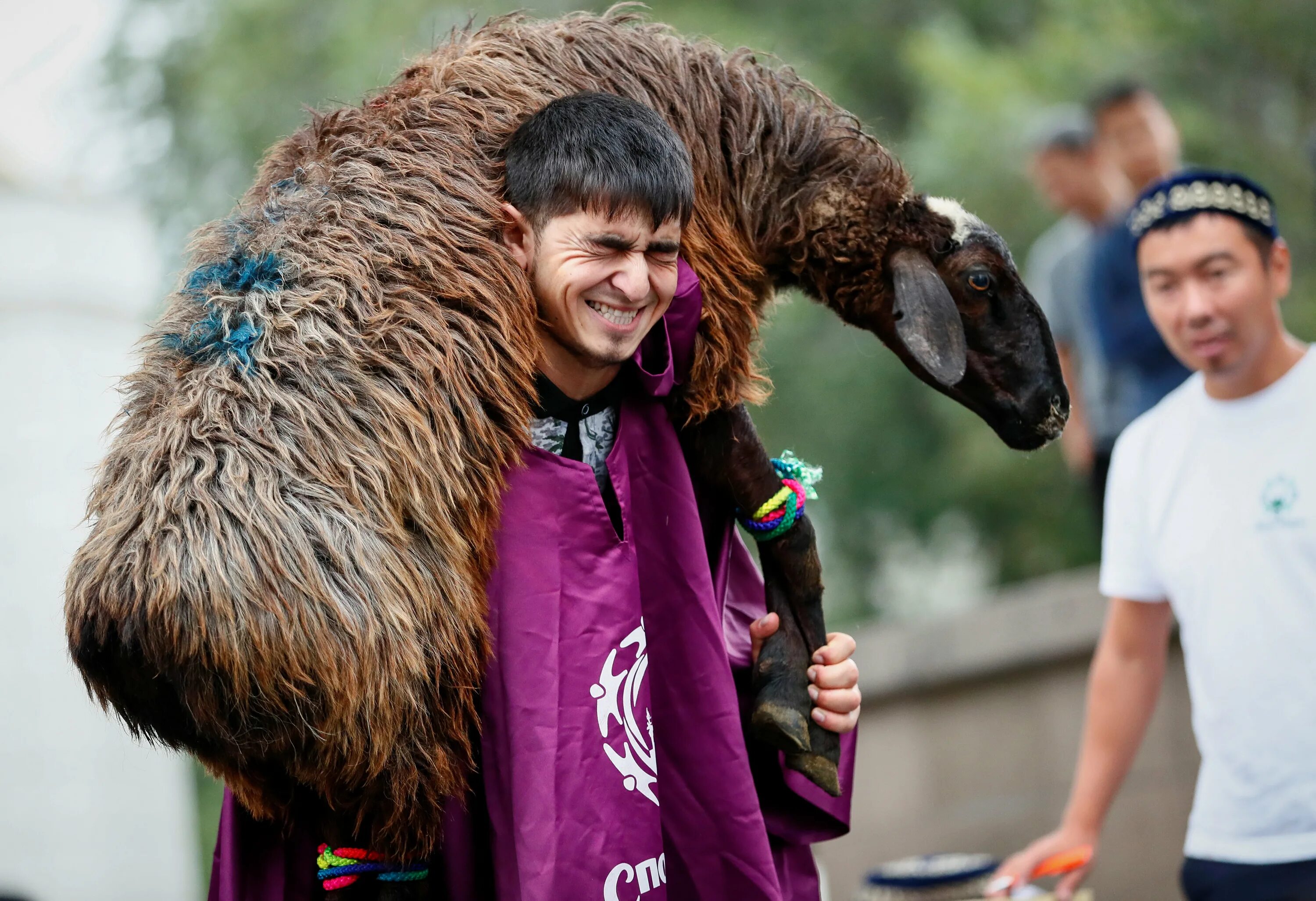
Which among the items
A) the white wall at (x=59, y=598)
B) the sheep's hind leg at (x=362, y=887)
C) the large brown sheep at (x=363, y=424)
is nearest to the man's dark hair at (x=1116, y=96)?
the large brown sheep at (x=363, y=424)

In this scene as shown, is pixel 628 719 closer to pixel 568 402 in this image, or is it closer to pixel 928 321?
pixel 568 402

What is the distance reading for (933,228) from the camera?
2225mm

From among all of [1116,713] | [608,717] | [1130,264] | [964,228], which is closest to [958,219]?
[964,228]

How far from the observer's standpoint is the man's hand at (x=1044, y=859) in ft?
9.54

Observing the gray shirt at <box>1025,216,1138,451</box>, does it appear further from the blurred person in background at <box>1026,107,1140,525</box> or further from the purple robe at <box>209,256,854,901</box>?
the purple robe at <box>209,256,854,901</box>

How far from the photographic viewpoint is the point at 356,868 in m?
1.78

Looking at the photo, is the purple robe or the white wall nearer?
the purple robe

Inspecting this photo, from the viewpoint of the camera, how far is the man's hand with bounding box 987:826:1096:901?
2.91 meters

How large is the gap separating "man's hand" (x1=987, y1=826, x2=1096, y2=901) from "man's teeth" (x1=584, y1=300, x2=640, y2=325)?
1700 mm

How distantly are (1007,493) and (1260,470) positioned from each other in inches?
226

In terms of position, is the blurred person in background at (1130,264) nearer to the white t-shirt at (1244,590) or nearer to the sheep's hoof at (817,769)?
the white t-shirt at (1244,590)

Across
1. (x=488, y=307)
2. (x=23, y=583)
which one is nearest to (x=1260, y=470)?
(x=488, y=307)

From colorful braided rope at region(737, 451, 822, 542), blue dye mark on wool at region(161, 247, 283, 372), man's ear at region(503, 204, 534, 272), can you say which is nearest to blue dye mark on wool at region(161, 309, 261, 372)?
blue dye mark on wool at region(161, 247, 283, 372)

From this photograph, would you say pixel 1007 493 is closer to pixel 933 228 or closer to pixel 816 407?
pixel 816 407
